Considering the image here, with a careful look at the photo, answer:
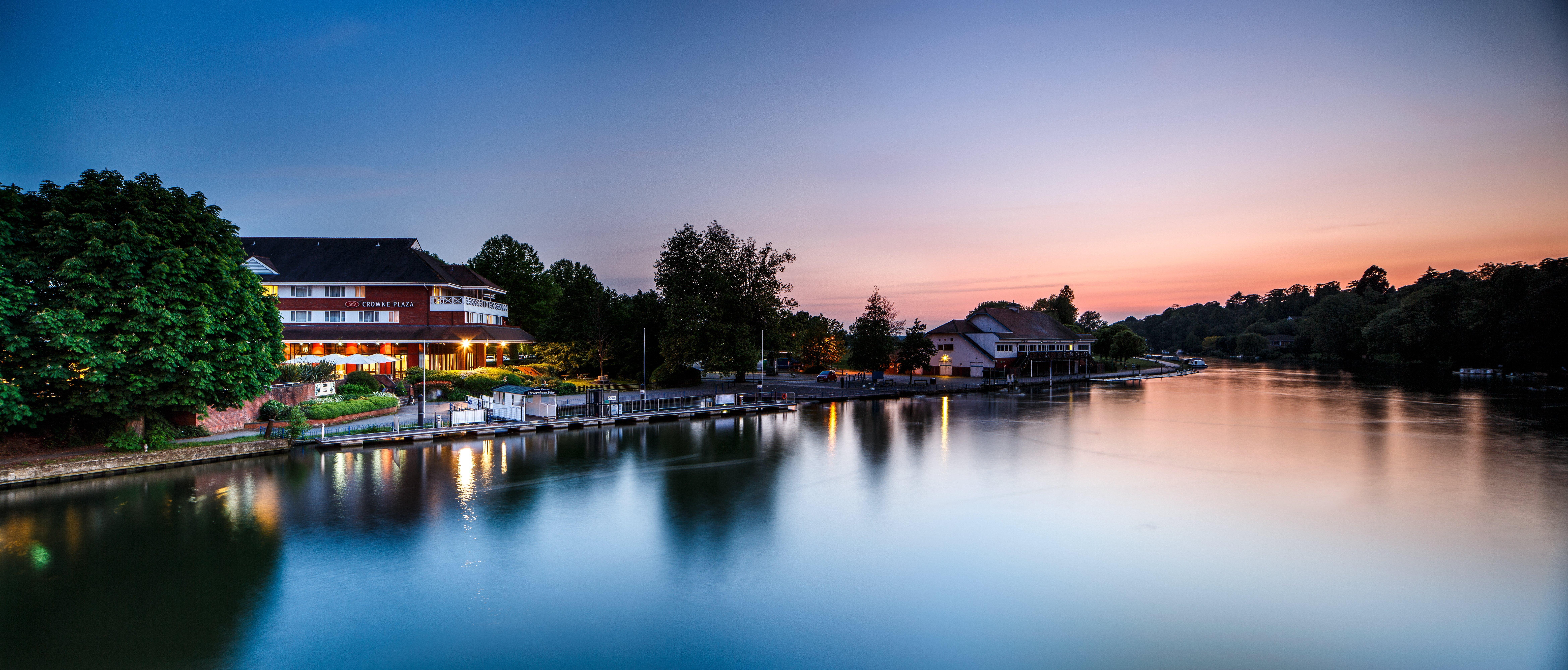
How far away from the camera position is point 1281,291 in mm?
167375

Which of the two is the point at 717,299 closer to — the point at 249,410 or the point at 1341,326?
the point at 249,410

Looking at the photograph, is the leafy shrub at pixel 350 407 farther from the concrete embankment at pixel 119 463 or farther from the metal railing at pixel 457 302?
the metal railing at pixel 457 302

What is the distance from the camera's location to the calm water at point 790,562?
10.5 m

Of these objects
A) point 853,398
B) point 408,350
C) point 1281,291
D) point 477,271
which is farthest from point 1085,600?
point 1281,291

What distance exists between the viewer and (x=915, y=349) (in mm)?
58000

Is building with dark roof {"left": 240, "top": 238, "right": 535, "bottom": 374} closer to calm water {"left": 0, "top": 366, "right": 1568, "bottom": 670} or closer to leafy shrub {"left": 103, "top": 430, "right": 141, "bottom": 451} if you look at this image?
calm water {"left": 0, "top": 366, "right": 1568, "bottom": 670}

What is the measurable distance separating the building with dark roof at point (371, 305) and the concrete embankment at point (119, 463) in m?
16.7

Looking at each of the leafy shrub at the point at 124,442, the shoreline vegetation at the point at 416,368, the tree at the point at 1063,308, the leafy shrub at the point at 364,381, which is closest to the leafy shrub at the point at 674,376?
the shoreline vegetation at the point at 416,368

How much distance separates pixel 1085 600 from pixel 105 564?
19.0 m

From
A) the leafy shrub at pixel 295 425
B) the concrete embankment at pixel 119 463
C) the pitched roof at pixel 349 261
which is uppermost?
the pitched roof at pixel 349 261

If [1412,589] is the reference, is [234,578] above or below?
above

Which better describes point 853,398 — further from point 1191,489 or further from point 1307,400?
point 1307,400

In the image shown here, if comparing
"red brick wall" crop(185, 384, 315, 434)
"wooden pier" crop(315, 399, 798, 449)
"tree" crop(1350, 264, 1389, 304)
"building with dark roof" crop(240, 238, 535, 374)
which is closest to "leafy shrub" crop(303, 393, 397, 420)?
"red brick wall" crop(185, 384, 315, 434)

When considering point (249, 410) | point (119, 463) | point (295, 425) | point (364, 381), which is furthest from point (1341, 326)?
point (119, 463)
